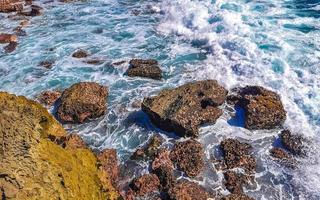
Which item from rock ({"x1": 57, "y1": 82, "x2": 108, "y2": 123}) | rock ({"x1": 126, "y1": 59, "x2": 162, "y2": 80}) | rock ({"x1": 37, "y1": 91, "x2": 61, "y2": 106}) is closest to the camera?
rock ({"x1": 57, "y1": 82, "x2": 108, "y2": 123})

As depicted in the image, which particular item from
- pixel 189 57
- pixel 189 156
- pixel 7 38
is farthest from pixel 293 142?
pixel 7 38

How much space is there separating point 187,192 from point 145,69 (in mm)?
6512

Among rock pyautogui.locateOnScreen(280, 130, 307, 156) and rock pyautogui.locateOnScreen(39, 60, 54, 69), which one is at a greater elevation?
→ rock pyautogui.locateOnScreen(39, 60, 54, 69)

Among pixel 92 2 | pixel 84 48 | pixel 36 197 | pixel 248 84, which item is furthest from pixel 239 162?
pixel 92 2

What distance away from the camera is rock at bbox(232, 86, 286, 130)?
11844 millimetres

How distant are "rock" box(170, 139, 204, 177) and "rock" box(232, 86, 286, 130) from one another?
2029 mm

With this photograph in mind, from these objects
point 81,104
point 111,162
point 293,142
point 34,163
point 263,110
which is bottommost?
point 111,162

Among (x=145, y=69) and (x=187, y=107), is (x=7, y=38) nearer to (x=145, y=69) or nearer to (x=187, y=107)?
(x=145, y=69)

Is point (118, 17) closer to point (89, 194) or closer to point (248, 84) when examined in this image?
point (248, 84)

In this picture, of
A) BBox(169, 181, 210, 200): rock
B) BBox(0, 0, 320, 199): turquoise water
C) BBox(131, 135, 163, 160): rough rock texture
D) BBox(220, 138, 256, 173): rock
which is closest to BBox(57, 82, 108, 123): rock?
BBox(0, 0, 320, 199): turquoise water

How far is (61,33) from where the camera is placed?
19406 millimetres

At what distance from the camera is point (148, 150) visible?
11.2 m

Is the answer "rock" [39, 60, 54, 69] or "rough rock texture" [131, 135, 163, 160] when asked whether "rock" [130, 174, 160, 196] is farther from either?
"rock" [39, 60, 54, 69]

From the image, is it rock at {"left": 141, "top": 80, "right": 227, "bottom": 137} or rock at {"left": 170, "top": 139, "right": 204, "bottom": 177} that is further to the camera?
rock at {"left": 141, "top": 80, "right": 227, "bottom": 137}
